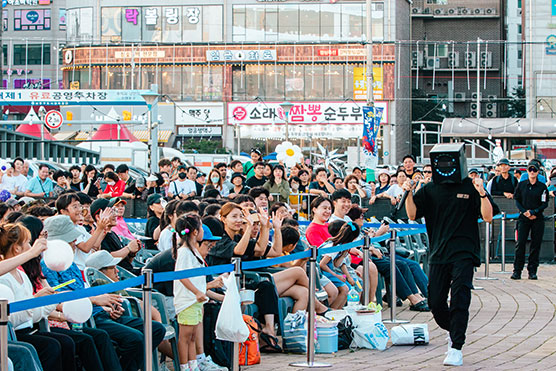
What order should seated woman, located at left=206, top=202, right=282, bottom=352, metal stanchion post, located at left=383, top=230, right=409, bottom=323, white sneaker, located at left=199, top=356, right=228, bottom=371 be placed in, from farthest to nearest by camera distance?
1. metal stanchion post, located at left=383, top=230, right=409, bottom=323
2. seated woman, located at left=206, top=202, right=282, bottom=352
3. white sneaker, located at left=199, top=356, right=228, bottom=371

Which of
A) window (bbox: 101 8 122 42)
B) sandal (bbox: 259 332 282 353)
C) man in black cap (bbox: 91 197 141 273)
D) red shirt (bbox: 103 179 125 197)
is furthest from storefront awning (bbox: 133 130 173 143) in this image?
sandal (bbox: 259 332 282 353)

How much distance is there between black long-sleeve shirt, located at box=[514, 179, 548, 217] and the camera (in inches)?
604

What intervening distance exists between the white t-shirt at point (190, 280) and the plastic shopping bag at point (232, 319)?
1.41 ft

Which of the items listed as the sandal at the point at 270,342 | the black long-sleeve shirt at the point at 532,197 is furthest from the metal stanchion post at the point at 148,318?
the black long-sleeve shirt at the point at 532,197

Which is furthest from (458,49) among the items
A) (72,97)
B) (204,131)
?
(72,97)

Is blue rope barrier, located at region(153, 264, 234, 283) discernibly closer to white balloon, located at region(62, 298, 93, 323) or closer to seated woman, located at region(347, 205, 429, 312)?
white balloon, located at region(62, 298, 93, 323)

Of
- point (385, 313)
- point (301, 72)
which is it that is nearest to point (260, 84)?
point (301, 72)

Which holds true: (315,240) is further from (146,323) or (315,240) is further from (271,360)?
(146,323)

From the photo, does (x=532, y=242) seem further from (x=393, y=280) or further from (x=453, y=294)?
(x=453, y=294)

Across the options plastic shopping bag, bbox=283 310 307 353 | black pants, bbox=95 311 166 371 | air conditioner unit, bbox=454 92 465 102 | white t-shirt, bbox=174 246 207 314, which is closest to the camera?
black pants, bbox=95 311 166 371

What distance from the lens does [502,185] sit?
17812 millimetres

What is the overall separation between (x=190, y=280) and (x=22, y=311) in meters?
1.90

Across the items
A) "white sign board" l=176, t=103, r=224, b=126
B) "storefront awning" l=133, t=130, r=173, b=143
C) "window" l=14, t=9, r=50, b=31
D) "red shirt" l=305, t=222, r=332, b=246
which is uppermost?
"window" l=14, t=9, r=50, b=31

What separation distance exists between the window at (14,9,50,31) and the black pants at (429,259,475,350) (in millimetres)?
82228
